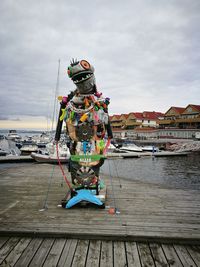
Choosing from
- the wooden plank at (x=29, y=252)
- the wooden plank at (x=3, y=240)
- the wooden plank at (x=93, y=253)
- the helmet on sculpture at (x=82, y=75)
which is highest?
the helmet on sculpture at (x=82, y=75)

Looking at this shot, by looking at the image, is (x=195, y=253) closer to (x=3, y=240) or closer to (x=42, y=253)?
(x=42, y=253)

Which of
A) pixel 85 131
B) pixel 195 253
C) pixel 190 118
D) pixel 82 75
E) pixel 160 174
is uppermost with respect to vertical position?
pixel 190 118

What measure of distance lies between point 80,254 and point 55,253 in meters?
0.33

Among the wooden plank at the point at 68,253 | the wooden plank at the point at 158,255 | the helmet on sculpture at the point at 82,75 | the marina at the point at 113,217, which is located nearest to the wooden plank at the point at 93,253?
the marina at the point at 113,217

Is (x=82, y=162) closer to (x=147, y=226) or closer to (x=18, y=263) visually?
(x=147, y=226)

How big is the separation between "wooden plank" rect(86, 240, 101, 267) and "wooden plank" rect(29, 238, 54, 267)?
1.82ft

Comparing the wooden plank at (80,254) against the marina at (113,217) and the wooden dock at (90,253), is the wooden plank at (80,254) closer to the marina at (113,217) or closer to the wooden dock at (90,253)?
the wooden dock at (90,253)

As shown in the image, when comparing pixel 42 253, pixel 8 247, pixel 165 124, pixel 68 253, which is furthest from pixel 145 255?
pixel 165 124

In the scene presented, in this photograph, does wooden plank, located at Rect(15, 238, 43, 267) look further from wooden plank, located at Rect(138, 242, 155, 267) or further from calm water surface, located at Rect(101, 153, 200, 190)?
calm water surface, located at Rect(101, 153, 200, 190)

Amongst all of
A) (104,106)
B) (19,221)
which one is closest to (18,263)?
(19,221)

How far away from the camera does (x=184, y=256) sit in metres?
2.32

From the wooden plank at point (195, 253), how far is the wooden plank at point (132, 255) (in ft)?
2.31

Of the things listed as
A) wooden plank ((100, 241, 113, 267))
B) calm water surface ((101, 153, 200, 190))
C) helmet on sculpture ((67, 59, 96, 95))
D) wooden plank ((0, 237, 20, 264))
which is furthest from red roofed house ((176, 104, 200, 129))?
wooden plank ((0, 237, 20, 264))

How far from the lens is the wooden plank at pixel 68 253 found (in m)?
2.18
